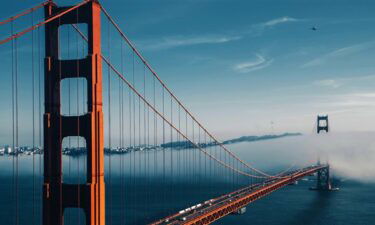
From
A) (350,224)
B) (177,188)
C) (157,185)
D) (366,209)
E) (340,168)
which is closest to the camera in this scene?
(350,224)

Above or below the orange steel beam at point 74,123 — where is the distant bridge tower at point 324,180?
below

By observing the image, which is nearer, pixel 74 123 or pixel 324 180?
pixel 74 123

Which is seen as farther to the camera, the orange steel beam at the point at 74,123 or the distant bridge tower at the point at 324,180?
the distant bridge tower at the point at 324,180

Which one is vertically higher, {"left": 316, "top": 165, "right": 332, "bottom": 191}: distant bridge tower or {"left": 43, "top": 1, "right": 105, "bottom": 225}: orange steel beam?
{"left": 43, "top": 1, "right": 105, "bottom": 225}: orange steel beam

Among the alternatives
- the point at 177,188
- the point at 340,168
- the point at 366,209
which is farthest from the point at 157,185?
the point at 340,168

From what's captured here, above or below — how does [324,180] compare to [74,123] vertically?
below

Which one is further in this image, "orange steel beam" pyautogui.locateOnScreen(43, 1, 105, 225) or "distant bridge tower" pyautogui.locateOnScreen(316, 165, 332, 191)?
"distant bridge tower" pyautogui.locateOnScreen(316, 165, 332, 191)

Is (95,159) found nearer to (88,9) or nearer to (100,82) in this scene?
(100,82)

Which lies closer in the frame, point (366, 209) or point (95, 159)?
point (95, 159)
